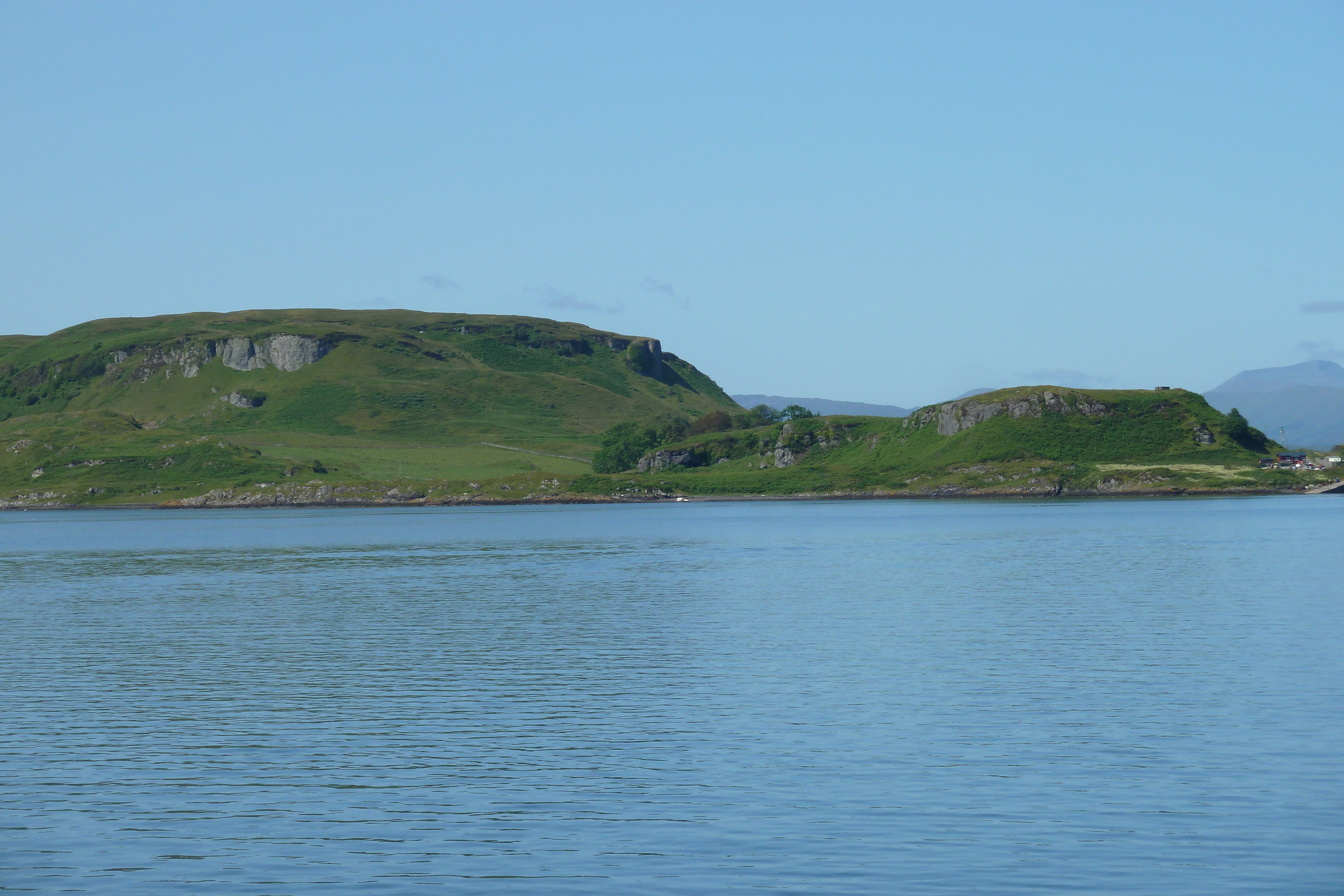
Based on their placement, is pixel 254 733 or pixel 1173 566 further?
pixel 1173 566

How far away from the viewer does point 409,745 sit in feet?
111

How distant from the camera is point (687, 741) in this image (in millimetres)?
33438

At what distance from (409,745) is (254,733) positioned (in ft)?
18.1

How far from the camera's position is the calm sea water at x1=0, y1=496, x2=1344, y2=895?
898 inches

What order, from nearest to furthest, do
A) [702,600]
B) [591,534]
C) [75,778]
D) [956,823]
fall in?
1. [956,823]
2. [75,778]
3. [702,600]
4. [591,534]

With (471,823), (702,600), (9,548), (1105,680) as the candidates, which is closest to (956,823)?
(471,823)

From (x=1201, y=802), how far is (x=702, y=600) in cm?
4789

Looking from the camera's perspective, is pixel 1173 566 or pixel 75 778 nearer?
pixel 75 778

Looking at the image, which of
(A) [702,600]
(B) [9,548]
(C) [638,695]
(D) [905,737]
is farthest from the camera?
(B) [9,548]

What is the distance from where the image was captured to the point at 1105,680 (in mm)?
41781

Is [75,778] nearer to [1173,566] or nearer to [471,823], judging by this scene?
[471,823]

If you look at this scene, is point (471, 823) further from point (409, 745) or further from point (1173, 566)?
point (1173, 566)

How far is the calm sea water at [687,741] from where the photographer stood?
22812mm

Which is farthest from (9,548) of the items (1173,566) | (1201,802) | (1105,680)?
(1201,802)
